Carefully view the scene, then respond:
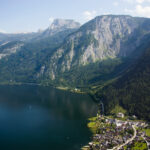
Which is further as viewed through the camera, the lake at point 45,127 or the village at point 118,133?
the lake at point 45,127

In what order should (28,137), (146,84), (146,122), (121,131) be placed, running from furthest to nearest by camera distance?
1. (146,84)
2. (146,122)
3. (121,131)
4. (28,137)

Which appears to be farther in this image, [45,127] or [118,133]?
[45,127]

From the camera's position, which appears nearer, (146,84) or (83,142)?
(83,142)

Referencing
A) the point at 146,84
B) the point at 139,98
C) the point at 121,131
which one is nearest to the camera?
the point at 121,131

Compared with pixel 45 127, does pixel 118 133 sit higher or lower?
lower

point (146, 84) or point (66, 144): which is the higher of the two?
point (146, 84)

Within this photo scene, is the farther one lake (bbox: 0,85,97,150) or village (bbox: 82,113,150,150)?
lake (bbox: 0,85,97,150)

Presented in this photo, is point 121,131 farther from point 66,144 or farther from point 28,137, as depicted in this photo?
point 28,137

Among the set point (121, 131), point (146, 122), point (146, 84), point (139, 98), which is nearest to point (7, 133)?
point (121, 131)
